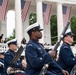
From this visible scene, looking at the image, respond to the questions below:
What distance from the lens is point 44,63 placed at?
7961mm

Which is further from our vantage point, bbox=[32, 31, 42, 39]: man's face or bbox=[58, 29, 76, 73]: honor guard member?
bbox=[58, 29, 76, 73]: honor guard member

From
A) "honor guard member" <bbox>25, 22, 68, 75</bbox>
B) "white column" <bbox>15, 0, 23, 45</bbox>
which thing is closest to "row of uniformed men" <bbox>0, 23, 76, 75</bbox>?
"honor guard member" <bbox>25, 22, 68, 75</bbox>

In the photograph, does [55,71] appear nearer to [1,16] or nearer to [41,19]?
[1,16]

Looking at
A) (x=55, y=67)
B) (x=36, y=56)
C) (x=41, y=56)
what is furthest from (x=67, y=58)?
(x=36, y=56)

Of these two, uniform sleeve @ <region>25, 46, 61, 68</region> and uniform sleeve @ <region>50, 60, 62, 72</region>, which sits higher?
uniform sleeve @ <region>25, 46, 61, 68</region>

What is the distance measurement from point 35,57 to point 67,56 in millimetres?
1510

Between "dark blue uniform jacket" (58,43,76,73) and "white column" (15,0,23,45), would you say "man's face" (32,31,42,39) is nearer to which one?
"dark blue uniform jacket" (58,43,76,73)

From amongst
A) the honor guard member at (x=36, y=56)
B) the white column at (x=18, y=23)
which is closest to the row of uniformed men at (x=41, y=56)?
the honor guard member at (x=36, y=56)

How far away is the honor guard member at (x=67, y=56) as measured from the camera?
361 inches

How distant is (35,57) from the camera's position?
796cm

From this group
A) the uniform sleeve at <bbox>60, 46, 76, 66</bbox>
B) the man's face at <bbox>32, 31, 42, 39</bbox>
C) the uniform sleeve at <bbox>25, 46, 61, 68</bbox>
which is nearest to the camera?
the uniform sleeve at <bbox>25, 46, 61, 68</bbox>

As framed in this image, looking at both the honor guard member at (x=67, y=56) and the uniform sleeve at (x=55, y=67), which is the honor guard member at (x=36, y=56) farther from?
the honor guard member at (x=67, y=56)

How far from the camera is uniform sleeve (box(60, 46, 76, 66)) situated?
30.0 ft

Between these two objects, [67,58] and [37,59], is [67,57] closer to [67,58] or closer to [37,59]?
[67,58]
